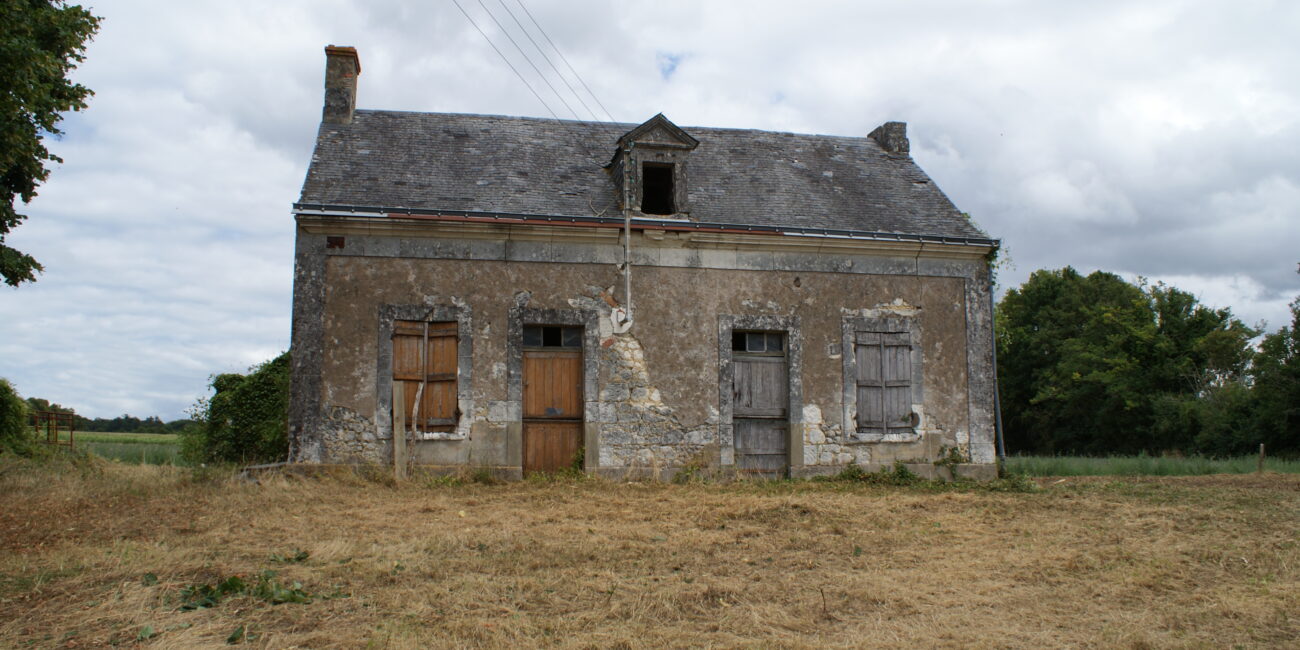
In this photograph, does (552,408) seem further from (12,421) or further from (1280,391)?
(1280,391)

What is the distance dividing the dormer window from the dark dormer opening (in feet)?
0.39

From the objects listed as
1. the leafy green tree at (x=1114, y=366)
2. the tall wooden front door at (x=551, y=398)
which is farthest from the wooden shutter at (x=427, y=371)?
the leafy green tree at (x=1114, y=366)

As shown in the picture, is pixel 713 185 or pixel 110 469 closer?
pixel 110 469

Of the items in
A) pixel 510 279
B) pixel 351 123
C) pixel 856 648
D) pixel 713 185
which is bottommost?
pixel 856 648

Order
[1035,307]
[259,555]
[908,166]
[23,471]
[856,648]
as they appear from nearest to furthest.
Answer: [856,648], [259,555], [23,471], [908,166], [1035,307]

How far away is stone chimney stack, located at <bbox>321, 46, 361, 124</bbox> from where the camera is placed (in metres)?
13.4

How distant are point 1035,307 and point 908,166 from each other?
2694 centimetres

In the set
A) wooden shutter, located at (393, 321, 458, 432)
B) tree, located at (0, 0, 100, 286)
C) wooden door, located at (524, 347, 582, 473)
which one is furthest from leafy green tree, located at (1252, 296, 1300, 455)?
tree, located at (0, 0, 100, 286)

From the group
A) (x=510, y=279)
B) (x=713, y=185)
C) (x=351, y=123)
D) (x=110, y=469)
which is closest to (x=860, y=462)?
(x=713, y=185)

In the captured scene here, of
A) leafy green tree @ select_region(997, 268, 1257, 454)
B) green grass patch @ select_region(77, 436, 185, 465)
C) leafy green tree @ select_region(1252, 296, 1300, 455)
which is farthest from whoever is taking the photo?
leafy green tree @ select_region(997, 268, 1257, 454)

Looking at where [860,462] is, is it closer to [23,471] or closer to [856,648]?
[856,648]

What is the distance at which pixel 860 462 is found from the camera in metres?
12.5

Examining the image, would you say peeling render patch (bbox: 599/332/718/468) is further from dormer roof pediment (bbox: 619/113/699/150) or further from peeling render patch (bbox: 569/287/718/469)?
dormer roof pediment (bbox: 619/113/699/150)

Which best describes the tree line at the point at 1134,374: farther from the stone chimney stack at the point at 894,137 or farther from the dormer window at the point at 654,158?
the dormer window at the point at 654,158
